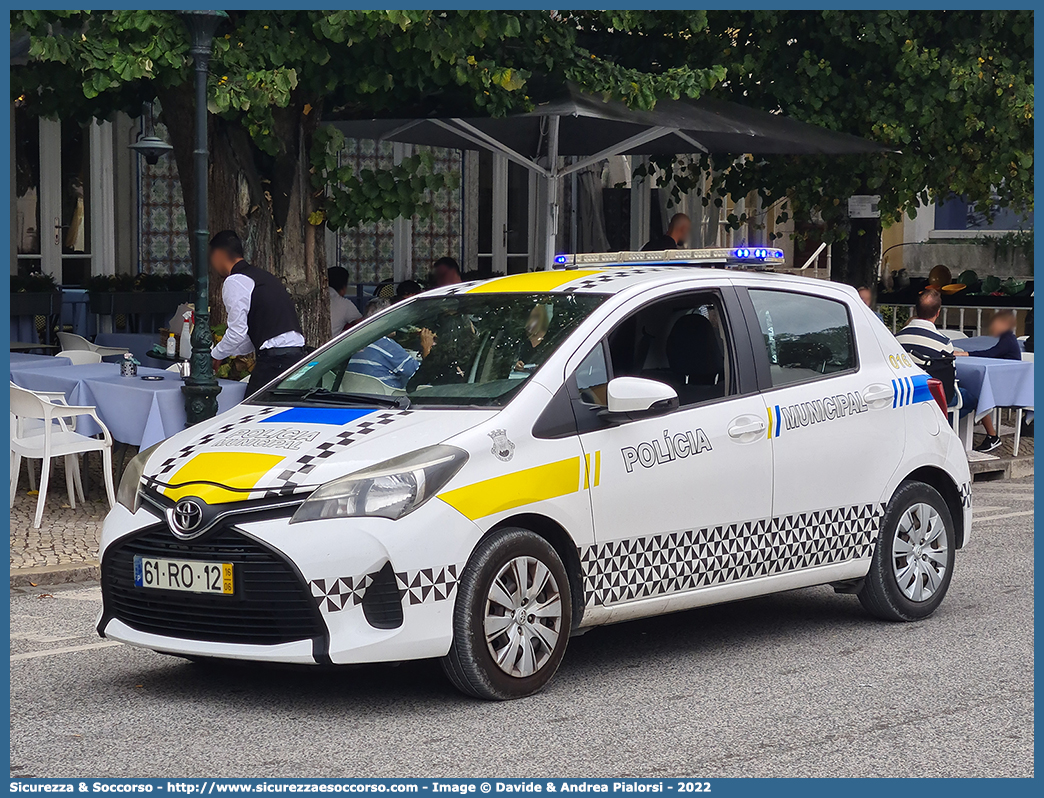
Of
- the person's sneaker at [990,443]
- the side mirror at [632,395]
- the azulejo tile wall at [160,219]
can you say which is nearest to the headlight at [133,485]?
the side mirror at [632,395]

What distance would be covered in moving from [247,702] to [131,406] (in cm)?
473

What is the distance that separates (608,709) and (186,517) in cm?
175

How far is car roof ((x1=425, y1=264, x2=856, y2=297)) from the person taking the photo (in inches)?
266

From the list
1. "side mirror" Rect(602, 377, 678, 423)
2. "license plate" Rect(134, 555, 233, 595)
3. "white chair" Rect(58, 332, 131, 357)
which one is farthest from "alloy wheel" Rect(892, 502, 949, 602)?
"white chair" Rect(58, 332, 131, 357)

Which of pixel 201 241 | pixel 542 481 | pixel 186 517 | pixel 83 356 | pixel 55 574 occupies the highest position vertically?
pixel 201 241

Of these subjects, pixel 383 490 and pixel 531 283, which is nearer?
pixel 383 490

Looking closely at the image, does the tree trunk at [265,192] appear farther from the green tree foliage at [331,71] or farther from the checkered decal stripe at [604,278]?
the checkered decal stripe at [604,278]

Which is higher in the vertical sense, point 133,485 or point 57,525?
point 133,485

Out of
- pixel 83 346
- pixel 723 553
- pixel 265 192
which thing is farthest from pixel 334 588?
pixel 83 346

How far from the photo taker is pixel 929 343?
12766 mm

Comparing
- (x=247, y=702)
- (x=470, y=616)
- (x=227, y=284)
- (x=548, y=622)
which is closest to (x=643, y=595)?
(x=548, y=622)

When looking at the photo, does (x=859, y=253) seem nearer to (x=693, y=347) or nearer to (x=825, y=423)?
(x=825, y=423)

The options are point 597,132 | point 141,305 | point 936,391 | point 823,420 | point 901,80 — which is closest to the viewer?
point 823,420

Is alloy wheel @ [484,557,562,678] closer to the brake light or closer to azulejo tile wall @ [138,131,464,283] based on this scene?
the brake light
